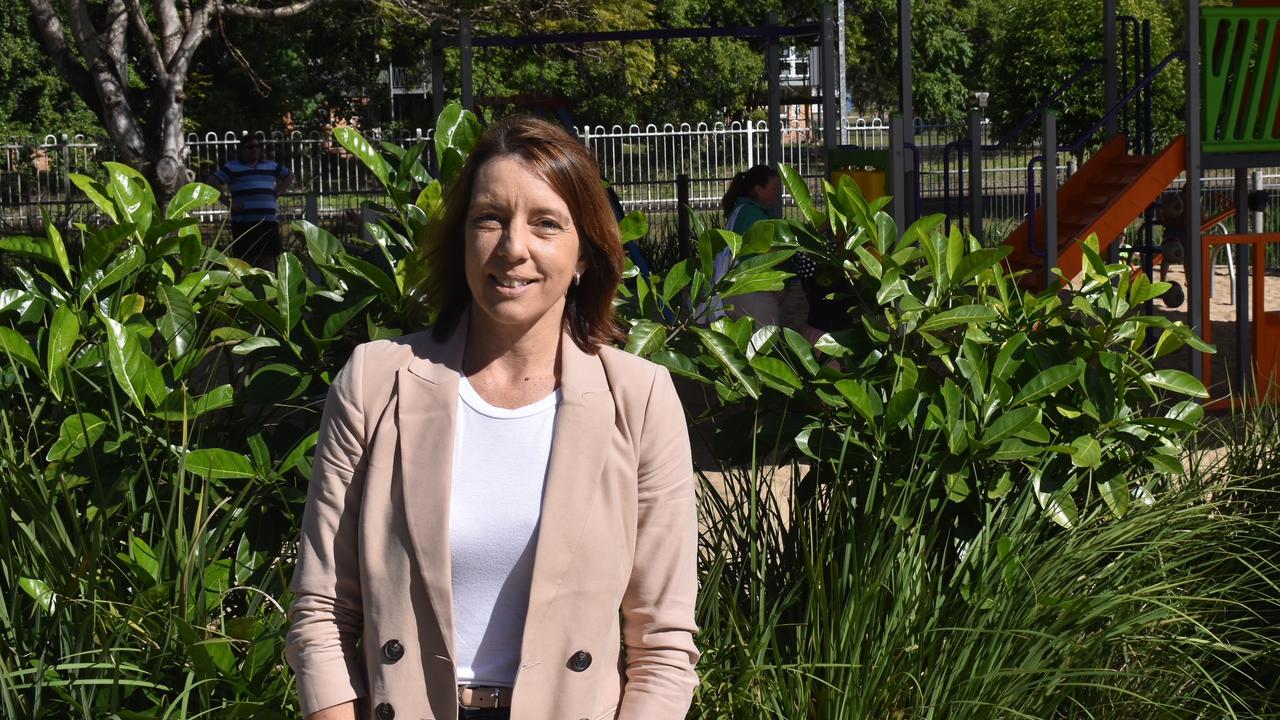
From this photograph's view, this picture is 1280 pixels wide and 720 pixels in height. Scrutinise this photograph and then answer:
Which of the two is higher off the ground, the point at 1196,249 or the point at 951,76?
the point at 951,76

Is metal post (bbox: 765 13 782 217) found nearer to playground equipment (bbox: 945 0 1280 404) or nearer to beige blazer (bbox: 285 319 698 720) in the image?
playground equipment (bbox: 945 0 1280 404)

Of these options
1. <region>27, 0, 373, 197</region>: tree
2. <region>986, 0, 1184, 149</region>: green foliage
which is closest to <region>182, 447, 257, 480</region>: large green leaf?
<region>27, 0, 373, 197</region>: tree

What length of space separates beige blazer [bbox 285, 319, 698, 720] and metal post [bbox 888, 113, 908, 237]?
7109mm

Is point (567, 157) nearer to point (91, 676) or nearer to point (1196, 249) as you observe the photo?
point (91, 676)

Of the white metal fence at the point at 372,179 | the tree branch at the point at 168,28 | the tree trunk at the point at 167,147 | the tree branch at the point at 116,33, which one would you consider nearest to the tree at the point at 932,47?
the white metal fence at the point at 372,179

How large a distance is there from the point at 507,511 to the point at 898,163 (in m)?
7.80

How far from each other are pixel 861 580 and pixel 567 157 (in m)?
1.33

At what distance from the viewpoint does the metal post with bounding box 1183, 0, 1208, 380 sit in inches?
354

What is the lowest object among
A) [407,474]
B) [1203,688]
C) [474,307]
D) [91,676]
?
[1203,688]

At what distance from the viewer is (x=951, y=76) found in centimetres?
4522

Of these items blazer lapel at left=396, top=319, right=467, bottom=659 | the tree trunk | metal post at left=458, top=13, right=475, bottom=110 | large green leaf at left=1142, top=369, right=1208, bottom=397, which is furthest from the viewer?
the tree trunk

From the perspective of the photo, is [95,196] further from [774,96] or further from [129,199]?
[774,96]

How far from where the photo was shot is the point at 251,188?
1219cm

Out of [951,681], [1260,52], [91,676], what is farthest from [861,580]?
[1260,52]
